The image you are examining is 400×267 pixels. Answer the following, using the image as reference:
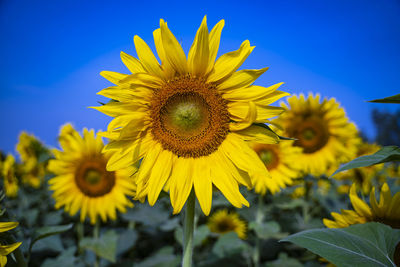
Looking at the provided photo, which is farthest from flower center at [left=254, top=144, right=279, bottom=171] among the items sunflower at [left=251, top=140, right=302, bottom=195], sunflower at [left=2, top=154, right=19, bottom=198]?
sunflower at [left=2, top=154, right=19, bottom=198]

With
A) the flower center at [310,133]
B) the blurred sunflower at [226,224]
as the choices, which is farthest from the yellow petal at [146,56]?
the blurred sunflower at [226,224]

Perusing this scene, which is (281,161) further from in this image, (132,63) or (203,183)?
(132,63)

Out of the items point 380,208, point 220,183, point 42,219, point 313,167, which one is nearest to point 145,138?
point 220,183

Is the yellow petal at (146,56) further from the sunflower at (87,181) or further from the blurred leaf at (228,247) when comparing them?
the blurred leaf at (228,247)

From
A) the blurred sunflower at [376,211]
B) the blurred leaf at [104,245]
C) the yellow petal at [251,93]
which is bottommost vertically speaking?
the blurred leaf at [104,245]

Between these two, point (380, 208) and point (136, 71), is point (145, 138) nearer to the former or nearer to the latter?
point (136, 71)

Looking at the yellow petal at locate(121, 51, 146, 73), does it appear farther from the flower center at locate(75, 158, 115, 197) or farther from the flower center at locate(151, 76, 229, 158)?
the flower center at locate(75, 158, 115, 197)
